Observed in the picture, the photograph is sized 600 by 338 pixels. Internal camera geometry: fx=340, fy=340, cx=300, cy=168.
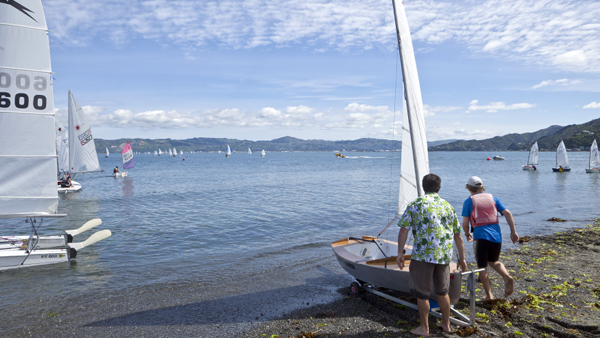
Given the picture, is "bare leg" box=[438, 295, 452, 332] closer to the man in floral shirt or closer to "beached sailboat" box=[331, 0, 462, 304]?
the man in floral shirt

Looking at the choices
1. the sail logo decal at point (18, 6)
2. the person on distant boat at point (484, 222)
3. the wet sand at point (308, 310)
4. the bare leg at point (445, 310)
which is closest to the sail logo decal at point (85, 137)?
the sail logo decal at point (18, 6)

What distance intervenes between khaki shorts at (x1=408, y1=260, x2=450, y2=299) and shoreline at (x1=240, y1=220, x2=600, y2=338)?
37.0 inches

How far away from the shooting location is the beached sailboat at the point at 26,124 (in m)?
9.37

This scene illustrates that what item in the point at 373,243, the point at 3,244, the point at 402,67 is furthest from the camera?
the point at 3,244

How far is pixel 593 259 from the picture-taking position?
9508mm

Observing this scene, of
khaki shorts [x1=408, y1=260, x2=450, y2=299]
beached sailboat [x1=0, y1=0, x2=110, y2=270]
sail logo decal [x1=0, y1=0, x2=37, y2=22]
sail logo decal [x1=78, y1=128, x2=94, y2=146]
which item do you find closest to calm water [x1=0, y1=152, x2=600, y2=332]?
beached sailboat [x1=0, y1=0, x2=110, y2=270]

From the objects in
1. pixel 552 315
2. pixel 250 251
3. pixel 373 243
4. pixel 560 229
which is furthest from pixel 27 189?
pixel 560 229

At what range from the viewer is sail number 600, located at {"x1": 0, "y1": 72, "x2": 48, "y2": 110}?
9383mm

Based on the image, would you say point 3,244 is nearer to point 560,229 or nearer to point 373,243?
point 373,243

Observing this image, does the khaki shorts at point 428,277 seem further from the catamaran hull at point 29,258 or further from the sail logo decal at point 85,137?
the sail logo decal at point 85,137

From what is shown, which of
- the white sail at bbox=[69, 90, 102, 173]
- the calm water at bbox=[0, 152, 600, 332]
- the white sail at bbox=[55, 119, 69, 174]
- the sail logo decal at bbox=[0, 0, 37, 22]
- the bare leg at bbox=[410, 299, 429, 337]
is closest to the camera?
the bare leg at bbox=[410, 299, 429, 337]

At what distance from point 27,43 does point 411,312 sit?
11909mm

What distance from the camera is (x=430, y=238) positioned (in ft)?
15.1

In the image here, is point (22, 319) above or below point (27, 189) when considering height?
below
